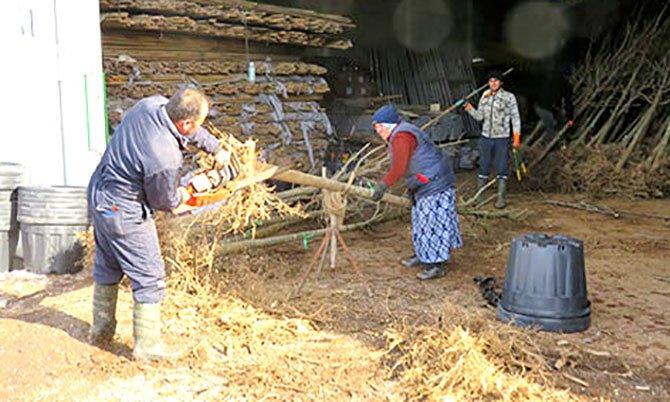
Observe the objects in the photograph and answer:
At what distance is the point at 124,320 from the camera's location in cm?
473

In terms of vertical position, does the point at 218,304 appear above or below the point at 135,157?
below

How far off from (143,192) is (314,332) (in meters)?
1.51

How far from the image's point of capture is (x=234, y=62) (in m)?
9.29

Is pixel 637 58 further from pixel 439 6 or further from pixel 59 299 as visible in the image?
pixel 59 299

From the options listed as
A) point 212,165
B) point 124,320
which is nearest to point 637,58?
point 212,165

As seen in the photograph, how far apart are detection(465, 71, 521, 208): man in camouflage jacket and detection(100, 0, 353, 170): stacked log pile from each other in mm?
2413

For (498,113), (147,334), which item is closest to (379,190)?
(147,334)

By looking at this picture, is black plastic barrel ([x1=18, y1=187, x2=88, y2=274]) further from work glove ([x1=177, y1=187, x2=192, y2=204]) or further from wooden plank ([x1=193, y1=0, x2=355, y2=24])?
wooden plank ([x1=193, y1=0, x2=355, y2=24])

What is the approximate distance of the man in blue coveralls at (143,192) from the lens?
3805 millimetres

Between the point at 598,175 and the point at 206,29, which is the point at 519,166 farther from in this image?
the point at 206,29

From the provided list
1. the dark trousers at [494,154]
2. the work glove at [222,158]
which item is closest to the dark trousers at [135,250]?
the work glove at [222,158]

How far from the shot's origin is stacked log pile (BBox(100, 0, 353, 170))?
8.05m

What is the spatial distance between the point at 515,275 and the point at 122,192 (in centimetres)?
271

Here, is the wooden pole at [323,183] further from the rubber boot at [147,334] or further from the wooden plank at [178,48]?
the wooden plank at [178,48]
